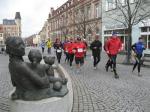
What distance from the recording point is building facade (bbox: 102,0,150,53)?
106 feet

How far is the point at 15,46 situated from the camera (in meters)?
5.36

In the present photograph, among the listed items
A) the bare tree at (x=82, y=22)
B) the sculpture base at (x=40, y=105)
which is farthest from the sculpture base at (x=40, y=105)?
the bare tree at (x=82, y=22)

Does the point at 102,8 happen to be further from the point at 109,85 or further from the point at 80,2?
the point at 109,85

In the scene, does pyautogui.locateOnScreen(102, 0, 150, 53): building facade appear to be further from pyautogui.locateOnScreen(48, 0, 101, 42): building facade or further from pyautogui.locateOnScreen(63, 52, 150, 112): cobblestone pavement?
pyautogui.locateOnScreen(63, 52, 150, 112): cobblestone pavement

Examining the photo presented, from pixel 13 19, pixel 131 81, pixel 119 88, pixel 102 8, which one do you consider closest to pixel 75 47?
pixel 131 81

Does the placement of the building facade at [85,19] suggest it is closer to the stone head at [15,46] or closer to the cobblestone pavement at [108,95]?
the cobblestone pavement at [108,95]

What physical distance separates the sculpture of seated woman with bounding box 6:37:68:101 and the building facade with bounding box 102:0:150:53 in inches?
993

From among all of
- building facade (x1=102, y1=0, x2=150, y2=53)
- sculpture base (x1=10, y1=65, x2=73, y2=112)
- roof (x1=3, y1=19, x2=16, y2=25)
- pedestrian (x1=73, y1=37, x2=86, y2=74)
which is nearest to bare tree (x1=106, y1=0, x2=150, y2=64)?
building facade (x1=102, y1=0, x2=150, y2=53)

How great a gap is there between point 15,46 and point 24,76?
50cm

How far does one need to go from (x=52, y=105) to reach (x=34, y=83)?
17.7 inches

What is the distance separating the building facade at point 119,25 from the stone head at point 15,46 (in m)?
25.4

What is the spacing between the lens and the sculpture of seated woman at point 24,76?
539 centimetres

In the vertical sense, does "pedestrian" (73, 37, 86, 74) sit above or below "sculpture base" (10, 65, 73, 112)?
above

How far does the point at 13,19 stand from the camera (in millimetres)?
166375
